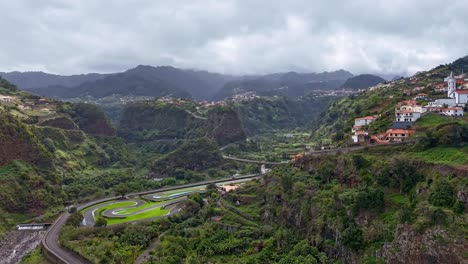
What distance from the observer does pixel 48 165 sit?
69125mm

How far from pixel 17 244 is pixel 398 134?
148 feet

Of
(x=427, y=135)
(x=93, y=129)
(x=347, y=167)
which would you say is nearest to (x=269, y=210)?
(x=347, y=167)

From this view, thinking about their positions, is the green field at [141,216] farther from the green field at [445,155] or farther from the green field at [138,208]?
the green field at [445,155]

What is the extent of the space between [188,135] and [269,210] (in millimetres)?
77223

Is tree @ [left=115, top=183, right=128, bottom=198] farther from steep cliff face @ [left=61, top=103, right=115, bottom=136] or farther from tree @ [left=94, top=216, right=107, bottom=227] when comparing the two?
steep cliff face @ [left=61, top=103, right=115, bottom=136]

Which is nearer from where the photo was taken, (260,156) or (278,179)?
(278,179)

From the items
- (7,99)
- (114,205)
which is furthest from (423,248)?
(7,99)

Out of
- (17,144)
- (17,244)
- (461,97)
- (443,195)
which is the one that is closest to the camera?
(443,195)

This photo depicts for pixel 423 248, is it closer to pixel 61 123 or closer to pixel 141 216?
pixel 141 216

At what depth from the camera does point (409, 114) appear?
49656 millimetres

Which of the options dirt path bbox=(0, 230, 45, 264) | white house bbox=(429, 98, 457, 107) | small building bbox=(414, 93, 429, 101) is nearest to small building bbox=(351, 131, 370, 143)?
white house bbox=(429, 98, 457, 107)

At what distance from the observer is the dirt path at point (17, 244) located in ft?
150

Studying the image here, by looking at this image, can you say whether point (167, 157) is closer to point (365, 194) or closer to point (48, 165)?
point (48, 165)

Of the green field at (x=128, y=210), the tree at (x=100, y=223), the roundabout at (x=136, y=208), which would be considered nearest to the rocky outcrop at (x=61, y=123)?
the roundabout at (x=136, y=208)
